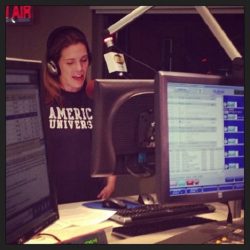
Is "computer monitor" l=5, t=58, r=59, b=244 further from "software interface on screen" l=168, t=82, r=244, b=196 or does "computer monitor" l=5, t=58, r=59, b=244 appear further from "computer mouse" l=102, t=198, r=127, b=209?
"computer mouse" l=102, t=198, r=127, b=209

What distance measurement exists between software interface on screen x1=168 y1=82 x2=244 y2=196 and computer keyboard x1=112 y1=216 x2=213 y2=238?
16 centimetres

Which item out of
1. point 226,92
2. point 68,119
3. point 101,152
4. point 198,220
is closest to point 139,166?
point 101,152

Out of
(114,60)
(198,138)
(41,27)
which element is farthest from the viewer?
(41,27)

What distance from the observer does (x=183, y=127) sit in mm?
1215

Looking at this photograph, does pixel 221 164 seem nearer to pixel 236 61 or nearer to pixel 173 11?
pixel 236 61

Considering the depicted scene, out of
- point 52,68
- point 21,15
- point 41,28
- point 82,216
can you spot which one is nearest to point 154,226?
point 82,216

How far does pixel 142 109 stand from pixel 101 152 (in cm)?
18

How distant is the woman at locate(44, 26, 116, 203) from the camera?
2.32m

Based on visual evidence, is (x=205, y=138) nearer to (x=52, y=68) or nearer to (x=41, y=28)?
(x=52, y=68)

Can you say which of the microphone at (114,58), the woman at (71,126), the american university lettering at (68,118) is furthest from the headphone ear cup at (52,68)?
the microphone at (114,58)

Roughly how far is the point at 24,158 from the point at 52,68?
1534 millimetres

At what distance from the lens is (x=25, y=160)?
0.98 m

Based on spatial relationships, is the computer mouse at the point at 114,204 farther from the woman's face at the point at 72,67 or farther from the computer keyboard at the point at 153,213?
the woman's face at the point at 72,67

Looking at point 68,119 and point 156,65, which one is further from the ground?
point 156,65
